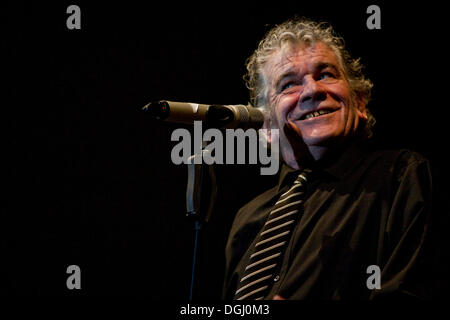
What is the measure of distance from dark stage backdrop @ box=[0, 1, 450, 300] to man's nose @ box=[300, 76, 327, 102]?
1.81ft

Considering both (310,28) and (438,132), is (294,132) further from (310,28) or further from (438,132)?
(438,132)

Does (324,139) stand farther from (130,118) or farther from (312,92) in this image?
(130,118)

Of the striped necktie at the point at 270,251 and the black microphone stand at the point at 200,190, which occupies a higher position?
the black microphone stand at the point at 200,190

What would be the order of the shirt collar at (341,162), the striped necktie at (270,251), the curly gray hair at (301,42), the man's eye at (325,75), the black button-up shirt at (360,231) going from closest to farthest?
1. the black button-up shirt at (360,231)
2. the striped necktie at (270,251)
3. the shirt collar at (341,162)
4. the man's eye at (325,75)
5. the curly gray hair at (301,42)

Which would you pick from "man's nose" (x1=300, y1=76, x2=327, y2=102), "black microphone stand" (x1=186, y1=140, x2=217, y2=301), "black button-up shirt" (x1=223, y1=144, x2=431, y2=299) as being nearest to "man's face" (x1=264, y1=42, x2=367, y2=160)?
"man's nose" (x1=300, y1=76, x2=327, y2=102)

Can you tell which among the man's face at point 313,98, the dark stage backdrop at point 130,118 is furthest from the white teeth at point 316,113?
the dark stage backdrop at point 130,118

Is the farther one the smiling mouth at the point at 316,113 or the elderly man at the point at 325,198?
the smiling mouth at the point at 316,113

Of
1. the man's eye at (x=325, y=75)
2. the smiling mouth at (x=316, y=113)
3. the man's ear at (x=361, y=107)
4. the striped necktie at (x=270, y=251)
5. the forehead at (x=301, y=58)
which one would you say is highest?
the forehead at (x=301, y=58)

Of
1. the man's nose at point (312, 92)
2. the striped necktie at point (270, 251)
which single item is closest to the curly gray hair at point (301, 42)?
the man's nose at point (312, 92)

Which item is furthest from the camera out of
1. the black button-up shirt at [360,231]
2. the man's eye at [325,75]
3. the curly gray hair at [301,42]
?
the curly gray hair at [301,42]

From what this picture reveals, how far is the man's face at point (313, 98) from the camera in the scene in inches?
69.5

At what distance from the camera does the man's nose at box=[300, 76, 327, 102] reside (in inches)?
70.6

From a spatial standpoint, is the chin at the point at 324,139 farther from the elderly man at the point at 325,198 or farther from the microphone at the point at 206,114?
the microphone at the point at 206,114

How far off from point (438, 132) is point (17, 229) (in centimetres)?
210
